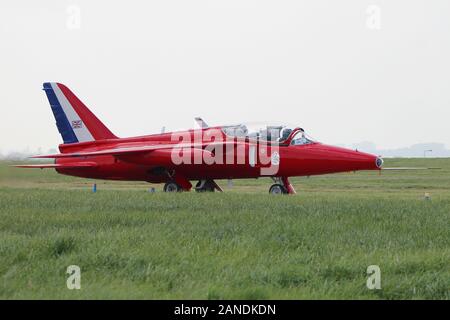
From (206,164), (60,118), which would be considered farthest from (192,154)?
(60,118)

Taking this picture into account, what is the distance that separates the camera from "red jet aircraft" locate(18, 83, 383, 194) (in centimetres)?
2325

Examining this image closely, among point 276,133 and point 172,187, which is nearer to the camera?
point 276,133

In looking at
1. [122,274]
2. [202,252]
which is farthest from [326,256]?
[122,274]

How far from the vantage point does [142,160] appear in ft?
82.7

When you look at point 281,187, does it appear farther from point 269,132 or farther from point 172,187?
point 172,187

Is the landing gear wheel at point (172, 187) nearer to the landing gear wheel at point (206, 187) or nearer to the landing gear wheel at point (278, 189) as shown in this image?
the landing gear wheel at point (206, 187)

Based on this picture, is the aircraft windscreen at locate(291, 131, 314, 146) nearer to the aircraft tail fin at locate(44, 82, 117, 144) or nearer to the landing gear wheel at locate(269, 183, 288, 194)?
the landing gear wheel at locate(269, 183, 288, 194)

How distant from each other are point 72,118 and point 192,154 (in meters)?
6.67

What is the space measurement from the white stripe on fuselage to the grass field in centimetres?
1426

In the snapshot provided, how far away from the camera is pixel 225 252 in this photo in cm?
884

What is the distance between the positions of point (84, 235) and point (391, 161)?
285 ft

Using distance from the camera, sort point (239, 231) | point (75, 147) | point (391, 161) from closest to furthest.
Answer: point (239, 231) < point (75, 147) < point (391, 161)

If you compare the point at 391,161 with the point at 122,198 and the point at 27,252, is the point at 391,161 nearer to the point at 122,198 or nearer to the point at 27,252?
the point at 122,198

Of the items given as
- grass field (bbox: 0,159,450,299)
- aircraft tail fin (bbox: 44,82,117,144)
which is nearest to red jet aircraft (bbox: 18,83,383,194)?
aircraft tail fin (bbox: 44,82,117,144)
